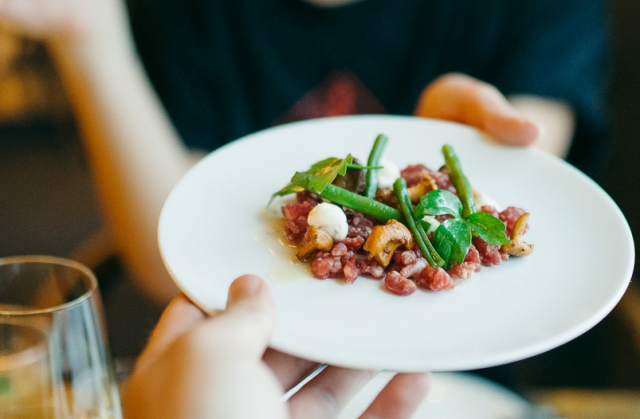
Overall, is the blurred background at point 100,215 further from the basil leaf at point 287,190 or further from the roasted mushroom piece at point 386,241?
the roasted mushroom piece at point 386,241

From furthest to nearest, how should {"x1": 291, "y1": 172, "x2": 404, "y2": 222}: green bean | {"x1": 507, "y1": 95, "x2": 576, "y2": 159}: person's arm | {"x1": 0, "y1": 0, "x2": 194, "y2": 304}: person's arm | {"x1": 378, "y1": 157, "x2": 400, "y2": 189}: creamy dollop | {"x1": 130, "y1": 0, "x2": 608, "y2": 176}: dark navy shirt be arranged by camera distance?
1. {"x1": 130, "y1": 0, "x2": 608, "y2": 176}: dark navy shirt
2. {"x1": 507, "y1": 95, "x2": 576, "y2": 159}: person's arm
3. {"x1": 0, "y1": 0, "x2": 194, "y2": 304}: person's arm
4. {"x1": 378, "y1": 157, "x2": 400, "y2": 189}: creamy dollop
5. {"x1": 291, "y1": 172, "x2": 404, "y2": 222}: green bean

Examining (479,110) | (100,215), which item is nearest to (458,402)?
(479,110)

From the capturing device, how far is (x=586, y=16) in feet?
7.45

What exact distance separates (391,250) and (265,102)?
167 cm

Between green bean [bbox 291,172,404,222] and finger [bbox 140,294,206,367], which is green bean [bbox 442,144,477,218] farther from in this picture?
finger [bbox 140,294,206,367]

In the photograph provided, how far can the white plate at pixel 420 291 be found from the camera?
0.85m

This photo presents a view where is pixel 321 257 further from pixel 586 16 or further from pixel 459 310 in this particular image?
pixel 586 16

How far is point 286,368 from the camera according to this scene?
1.12m

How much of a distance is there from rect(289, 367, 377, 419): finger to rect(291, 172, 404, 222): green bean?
1.18 ft

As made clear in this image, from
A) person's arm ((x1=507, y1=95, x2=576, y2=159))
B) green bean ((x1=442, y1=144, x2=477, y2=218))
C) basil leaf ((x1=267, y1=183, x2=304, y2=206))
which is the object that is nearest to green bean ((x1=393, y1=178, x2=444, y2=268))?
green bean ((x1=442, y1=144, x2=477, y2=218))

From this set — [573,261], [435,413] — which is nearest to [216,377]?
[573,261]

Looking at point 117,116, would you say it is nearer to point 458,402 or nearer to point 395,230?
point 395,230

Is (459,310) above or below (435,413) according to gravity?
above

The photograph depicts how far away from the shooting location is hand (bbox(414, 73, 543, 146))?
1.43 m
